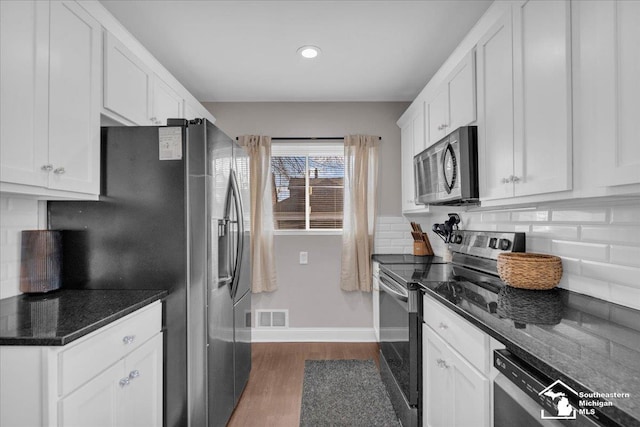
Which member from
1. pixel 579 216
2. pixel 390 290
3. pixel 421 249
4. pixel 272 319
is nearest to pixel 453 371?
pixel 390 290

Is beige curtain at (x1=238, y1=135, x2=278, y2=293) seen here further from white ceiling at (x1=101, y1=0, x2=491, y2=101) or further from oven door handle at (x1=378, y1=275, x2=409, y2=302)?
oven door handle at (x1=378, y1=275, x2=409, y2=302)

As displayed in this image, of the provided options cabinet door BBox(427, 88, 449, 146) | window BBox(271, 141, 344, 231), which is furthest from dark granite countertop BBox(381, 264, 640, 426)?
window BBox(271, 141, 344, 231)

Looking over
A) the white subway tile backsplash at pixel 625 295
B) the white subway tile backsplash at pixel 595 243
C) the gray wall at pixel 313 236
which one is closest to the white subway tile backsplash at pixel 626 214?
the white subway tile backsplash at pixel 595 243

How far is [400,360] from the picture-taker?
1.93 meters

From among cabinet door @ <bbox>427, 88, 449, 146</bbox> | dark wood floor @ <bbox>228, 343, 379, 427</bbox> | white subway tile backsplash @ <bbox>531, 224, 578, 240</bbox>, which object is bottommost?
dark wood floor @ <bbox>228, 343, 379, 427</bbox>

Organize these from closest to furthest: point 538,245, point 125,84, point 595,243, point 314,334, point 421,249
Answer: point 595,243 < point 538,245 < point 125,84 < point 421,249 < point 314,334

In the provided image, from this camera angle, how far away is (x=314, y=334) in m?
3.36

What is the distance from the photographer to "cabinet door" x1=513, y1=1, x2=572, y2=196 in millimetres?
1161

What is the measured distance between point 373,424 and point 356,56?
8.62 feet

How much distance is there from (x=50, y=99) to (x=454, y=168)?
6.82 feet

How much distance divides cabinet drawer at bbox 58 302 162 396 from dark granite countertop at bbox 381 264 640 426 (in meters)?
1.36

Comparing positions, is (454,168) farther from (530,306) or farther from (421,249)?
(421,249)

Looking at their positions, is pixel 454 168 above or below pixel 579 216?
above

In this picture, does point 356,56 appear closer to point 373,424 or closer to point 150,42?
point 150,42
